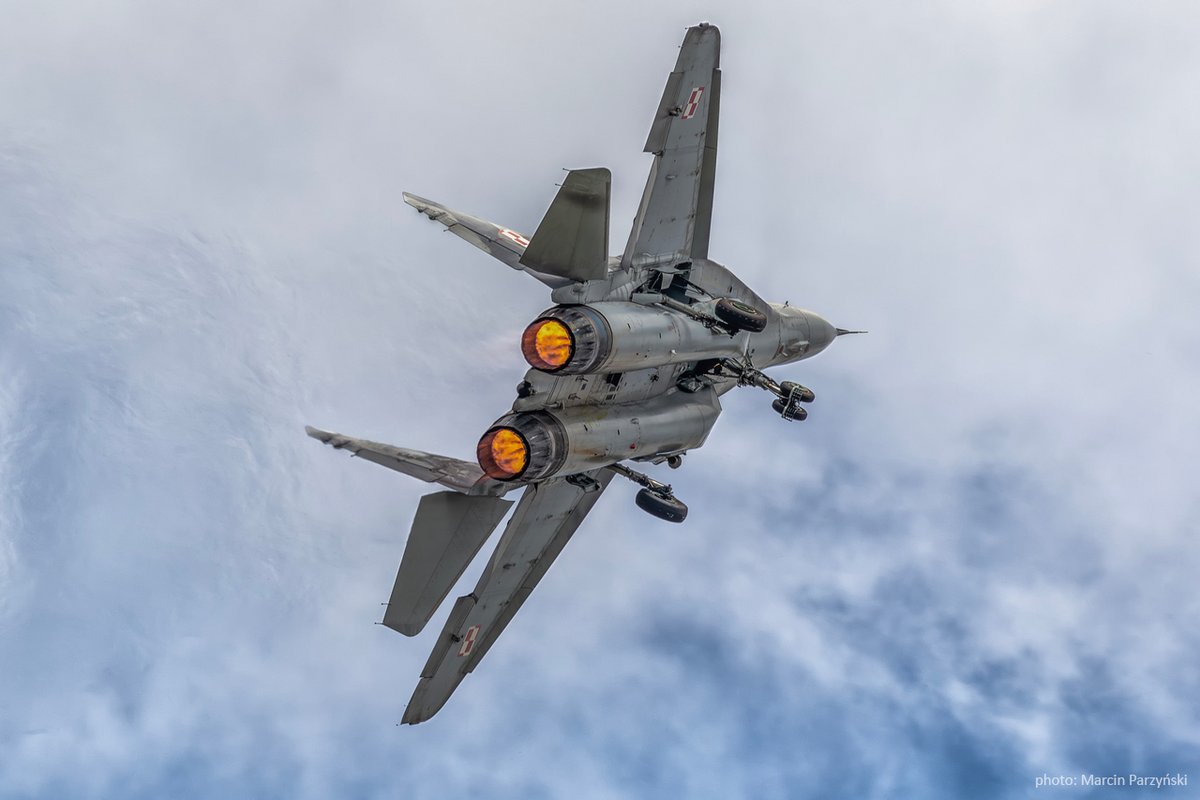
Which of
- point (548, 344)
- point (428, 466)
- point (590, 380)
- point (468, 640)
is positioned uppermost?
point (590, 380)

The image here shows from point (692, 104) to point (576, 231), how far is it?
394 centimetres

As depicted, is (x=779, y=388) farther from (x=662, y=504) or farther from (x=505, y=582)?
(x=505, y=582)

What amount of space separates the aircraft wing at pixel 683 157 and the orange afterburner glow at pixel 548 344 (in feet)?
9.12

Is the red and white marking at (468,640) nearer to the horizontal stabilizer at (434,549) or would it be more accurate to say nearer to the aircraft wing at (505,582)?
the aircraft wing at (505,582)

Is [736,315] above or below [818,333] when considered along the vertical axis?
below

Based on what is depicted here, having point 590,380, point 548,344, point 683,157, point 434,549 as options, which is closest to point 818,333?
point 683,157

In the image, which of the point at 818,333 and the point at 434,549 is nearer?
the point at 434,549

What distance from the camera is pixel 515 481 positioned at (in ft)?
51.9

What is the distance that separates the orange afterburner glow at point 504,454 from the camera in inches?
604

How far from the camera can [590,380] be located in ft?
53.6

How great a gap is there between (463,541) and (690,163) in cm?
685

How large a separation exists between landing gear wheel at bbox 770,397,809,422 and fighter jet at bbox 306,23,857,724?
4 centimetres

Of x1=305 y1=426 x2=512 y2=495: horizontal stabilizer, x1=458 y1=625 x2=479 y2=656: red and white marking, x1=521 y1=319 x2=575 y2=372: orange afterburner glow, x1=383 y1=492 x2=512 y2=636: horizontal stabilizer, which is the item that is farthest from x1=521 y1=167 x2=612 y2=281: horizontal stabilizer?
x1=458 y1=625 x2=479 y2=656: red and white marking

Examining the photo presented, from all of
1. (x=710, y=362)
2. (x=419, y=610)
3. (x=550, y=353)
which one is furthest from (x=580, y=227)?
(x=419, y=610)
